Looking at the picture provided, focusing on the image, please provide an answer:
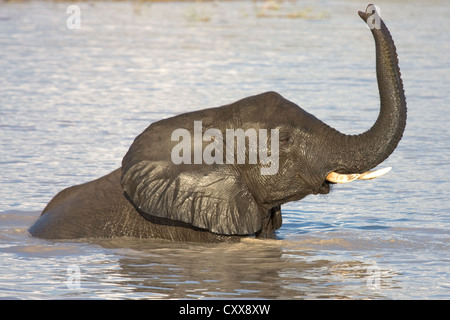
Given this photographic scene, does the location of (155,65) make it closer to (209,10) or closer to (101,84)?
(101,84)

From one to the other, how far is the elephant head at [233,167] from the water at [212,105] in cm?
42

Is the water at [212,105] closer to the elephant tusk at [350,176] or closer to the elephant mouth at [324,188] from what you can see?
the elephant mouth at [324,188]

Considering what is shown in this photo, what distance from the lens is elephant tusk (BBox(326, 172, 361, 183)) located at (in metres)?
8.17

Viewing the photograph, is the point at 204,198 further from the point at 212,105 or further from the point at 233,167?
the point at 212,105

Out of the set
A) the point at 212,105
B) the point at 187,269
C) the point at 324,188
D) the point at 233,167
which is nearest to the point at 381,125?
the point at 324,188

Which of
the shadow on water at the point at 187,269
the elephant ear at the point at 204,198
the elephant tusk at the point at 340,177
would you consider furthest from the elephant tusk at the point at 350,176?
the shadow on water at the point at 187,269

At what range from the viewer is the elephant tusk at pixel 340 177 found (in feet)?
26.8

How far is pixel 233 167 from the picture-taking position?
27.8 ft

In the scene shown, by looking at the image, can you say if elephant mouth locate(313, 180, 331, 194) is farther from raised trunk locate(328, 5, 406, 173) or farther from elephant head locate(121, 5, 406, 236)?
raised trunk locate(328, 5, 406, 173)

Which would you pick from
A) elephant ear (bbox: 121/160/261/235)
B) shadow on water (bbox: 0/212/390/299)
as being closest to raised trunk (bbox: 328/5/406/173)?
elephant ear (bbox: 121/160/261/235)

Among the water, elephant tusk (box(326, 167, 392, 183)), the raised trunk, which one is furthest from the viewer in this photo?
the water

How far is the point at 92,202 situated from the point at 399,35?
69.1 ft

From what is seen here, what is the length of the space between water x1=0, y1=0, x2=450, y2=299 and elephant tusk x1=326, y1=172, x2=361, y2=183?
743 millimetres

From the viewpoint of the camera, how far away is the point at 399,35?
28891 mm
